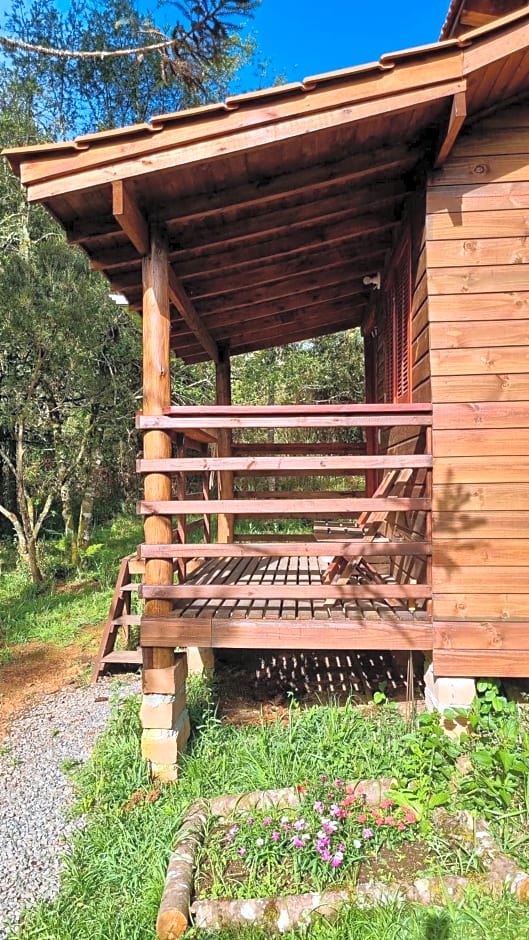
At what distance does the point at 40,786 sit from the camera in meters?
3.30

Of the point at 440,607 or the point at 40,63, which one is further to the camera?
the point at 40,63

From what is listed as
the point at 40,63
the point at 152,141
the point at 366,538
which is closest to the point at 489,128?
the point at 152,141

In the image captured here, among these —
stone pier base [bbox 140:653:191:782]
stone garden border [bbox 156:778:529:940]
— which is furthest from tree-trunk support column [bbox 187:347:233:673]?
stone garden border [bbox 156:778:529:940]

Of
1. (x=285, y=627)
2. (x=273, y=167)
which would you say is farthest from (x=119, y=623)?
(x=273, y=167)

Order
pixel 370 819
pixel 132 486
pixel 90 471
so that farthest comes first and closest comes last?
pixel 132 486, pixel 90 471, pixel 370 819

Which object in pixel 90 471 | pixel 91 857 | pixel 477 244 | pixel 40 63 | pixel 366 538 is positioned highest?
pixel 40 63

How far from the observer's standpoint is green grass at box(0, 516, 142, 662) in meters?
6.29

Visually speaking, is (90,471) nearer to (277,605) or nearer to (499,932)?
(277,605)

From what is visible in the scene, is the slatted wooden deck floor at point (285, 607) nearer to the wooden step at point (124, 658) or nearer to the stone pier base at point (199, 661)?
the stone pier base at point (199, 661)

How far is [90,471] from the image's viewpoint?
371 inches

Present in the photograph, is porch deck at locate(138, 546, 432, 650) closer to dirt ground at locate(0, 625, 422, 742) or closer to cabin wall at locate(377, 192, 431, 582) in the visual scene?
cabin wall at locate(377, 192, 431, 582)

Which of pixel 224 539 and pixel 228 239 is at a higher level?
pixel 228 239

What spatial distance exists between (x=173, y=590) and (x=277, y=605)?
78 cm

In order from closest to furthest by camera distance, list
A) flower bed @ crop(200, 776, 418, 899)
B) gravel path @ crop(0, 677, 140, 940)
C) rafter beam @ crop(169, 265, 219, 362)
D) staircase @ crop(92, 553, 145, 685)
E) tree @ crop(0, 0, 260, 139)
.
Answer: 1. flower bed @ crop(200, 776, 418, 899)
2. gravel path @ crop(0, 677, 140, 940)
3. rafter beam @ crop(169, 265, 219, 362)
4. staircase @ crop(92, 553, 145, 685)
5. tree @ crop(0, 0, 260, 139)
